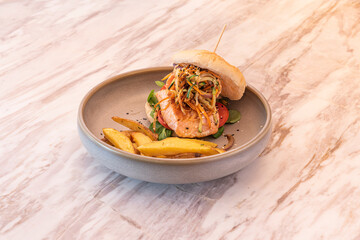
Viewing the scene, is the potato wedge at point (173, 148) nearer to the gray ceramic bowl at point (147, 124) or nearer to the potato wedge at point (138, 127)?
the gray ceramic bowl at point (147, 124)

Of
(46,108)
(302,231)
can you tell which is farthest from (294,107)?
(46,108)

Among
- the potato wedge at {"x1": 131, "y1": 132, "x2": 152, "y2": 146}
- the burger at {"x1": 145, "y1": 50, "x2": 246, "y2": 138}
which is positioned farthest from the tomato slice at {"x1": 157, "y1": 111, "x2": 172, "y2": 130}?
the potato wedge at {"x1": 131, "y1": 132, "x2": 152, "y2": 146}

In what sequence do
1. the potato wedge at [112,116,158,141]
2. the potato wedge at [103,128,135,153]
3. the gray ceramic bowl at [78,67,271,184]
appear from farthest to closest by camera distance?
the potato wedge at [112,116,158,141] → the potato wedge at [103,128,135,153] → the gray ceramic bowl at [78,67,271,184]

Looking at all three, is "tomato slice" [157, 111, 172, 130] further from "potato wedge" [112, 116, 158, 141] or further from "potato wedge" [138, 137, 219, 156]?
"potato wedge" [138, 137, 219, 156]

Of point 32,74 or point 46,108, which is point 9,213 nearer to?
point 46,108

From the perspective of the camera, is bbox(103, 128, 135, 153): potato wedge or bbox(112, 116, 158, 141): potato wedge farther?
bbox(112, 116, 158, 141): potato wedge
